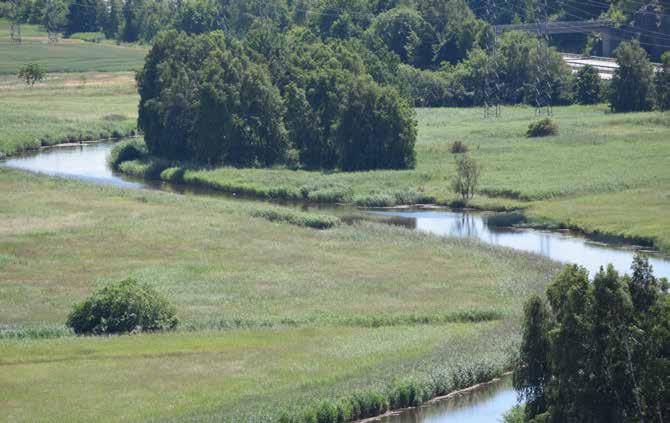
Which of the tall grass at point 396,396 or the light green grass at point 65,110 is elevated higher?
the light green grass at point 65,110

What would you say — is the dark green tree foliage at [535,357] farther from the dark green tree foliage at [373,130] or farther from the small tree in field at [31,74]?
the small tree in field at [31,74]

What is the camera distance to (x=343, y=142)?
10719 cm

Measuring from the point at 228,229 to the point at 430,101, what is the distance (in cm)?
7657

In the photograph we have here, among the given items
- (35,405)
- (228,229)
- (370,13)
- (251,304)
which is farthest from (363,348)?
(370,13)

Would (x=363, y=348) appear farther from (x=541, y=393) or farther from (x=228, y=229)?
(x=228, y=229)

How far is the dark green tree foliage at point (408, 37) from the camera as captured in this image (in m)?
170

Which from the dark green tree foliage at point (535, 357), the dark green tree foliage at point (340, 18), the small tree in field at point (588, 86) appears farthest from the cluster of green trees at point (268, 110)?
the dark green tree foliage at point (535, 357)

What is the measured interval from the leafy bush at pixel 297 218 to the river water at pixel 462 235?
4.62 m

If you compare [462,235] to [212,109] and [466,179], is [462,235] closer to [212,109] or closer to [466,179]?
[466,179]

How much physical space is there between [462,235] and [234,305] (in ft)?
74.9

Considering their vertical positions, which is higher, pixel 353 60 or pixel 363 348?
pixel 353 60

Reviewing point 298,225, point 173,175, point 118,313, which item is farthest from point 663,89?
point 118,313

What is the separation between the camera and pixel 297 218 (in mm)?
84500

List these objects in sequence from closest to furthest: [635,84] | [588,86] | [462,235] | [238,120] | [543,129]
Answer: [462,235]
[238,120]
[543,129]
[635,84]
[588,86]
